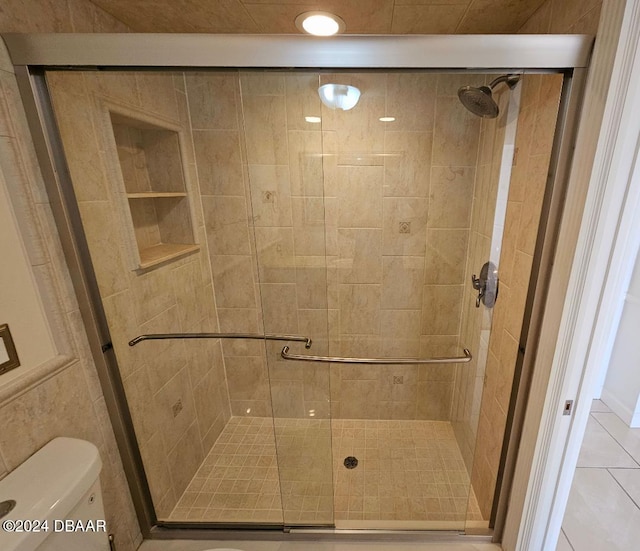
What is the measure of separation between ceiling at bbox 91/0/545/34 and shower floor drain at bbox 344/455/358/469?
225 centimetres

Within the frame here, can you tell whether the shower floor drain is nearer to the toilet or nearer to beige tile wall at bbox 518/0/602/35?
the toilet

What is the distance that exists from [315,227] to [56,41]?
3.67 feet

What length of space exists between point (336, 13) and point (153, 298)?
1480 millimetres

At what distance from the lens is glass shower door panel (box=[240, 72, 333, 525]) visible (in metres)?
Answer: 1.35

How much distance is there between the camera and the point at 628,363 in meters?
1.91

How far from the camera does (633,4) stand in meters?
0.66

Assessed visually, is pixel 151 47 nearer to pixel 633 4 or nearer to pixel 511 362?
pixel 633 4

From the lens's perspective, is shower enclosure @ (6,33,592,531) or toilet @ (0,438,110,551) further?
shower enclosure @ (6,33,592,531)

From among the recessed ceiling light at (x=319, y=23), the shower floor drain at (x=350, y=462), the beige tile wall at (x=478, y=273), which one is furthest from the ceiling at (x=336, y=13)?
the shower floor drain at (x=350, y=462)

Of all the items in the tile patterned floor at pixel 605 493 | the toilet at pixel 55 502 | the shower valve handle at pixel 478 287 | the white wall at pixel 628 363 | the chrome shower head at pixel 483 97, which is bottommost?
the tile patterned floor at pixel 605 493

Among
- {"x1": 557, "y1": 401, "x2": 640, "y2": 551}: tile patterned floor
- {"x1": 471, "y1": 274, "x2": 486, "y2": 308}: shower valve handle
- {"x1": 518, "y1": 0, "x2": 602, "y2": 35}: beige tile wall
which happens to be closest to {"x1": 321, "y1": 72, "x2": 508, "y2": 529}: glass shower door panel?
{"x1": 471, "y1": 274, "x2": 486, "y2": 308}: shower valve handle

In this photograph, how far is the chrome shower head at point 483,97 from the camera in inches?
40.6

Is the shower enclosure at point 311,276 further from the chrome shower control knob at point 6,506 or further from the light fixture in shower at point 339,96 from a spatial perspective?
the chrome shower control knob at point 6,506

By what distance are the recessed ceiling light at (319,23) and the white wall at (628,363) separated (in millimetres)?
2333
